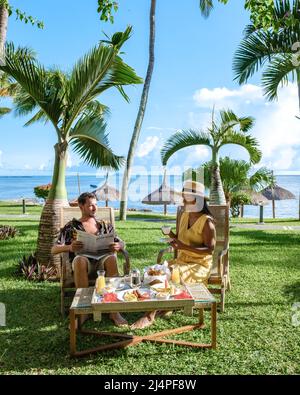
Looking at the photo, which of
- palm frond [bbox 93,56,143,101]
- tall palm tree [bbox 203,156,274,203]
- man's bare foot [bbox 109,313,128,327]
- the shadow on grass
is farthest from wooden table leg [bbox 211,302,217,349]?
tall palm tree [bbox 203,156,274,203]

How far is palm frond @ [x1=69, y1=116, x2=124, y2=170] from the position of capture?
6.71 meters

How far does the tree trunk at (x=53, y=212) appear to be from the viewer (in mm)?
6328

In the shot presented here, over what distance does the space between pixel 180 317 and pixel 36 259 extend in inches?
111

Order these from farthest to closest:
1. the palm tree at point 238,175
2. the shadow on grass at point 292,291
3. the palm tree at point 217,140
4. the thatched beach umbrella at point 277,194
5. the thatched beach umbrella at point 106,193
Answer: the thatched beach umbrella at point 277,194 → the thatched beach umbrella at point 106,193 → the palm tree at point 238,175 → the palm tree at point 217,140 → the shadow on grass at point 292,291

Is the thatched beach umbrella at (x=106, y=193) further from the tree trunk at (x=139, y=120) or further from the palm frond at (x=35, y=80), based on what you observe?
the palm frond at (x=35, y=80)

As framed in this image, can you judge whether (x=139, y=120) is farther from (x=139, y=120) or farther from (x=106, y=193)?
(x=106, y=193)

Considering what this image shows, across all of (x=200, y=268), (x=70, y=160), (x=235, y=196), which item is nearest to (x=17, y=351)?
(x=200, y=268)

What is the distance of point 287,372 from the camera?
338 centimetres

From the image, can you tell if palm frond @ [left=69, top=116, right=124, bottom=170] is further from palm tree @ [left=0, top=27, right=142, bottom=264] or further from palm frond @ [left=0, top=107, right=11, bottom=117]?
palm frond @ [left=0, top=107, right=11, bottom=117]

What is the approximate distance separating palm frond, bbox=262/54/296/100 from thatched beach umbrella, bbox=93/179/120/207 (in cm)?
1762

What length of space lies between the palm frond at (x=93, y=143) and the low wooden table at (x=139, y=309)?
329 centimetres

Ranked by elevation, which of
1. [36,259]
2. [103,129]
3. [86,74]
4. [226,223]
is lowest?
[36,259]

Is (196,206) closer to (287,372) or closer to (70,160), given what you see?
(287,372)

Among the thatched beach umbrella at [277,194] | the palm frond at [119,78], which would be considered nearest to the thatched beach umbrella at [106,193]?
the thatched beach umbrella at [277,194]
